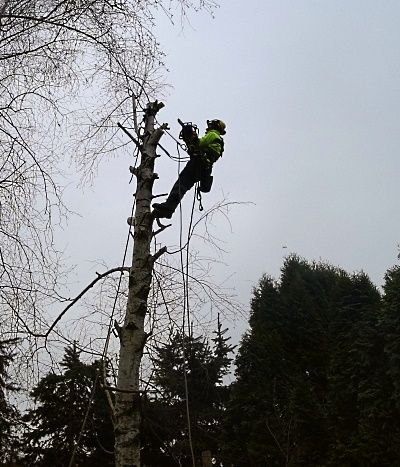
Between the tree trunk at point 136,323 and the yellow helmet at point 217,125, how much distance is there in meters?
1.11

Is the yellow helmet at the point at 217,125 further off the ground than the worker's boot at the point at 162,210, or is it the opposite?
the yellow helmet at the point at 217,125

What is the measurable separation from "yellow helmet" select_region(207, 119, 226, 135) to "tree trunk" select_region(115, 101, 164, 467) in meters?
1.11

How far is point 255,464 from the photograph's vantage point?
13.6 m

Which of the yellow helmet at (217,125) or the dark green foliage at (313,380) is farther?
the dark green foliage at (313,380)

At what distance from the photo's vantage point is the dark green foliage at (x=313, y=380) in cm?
1168

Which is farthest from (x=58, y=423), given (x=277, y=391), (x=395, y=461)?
(x=395, y=461)

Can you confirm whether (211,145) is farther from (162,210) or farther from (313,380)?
(313,380)

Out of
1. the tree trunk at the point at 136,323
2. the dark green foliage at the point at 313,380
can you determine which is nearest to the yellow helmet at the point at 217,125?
the tree trunk at the point at 136,323

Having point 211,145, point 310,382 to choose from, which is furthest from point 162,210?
point 310,382

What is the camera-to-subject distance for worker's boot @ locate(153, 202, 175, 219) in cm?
371

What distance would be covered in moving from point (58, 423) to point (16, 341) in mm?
15983

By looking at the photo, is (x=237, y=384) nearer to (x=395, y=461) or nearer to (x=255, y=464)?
(x=255, y=464)

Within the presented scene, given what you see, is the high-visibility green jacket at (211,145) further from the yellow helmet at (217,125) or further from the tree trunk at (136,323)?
the tree trunk at (136,323)

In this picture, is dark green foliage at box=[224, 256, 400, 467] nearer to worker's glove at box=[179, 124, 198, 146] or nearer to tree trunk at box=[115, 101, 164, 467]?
worker's glove at box=[179, 124, 198, 146]
